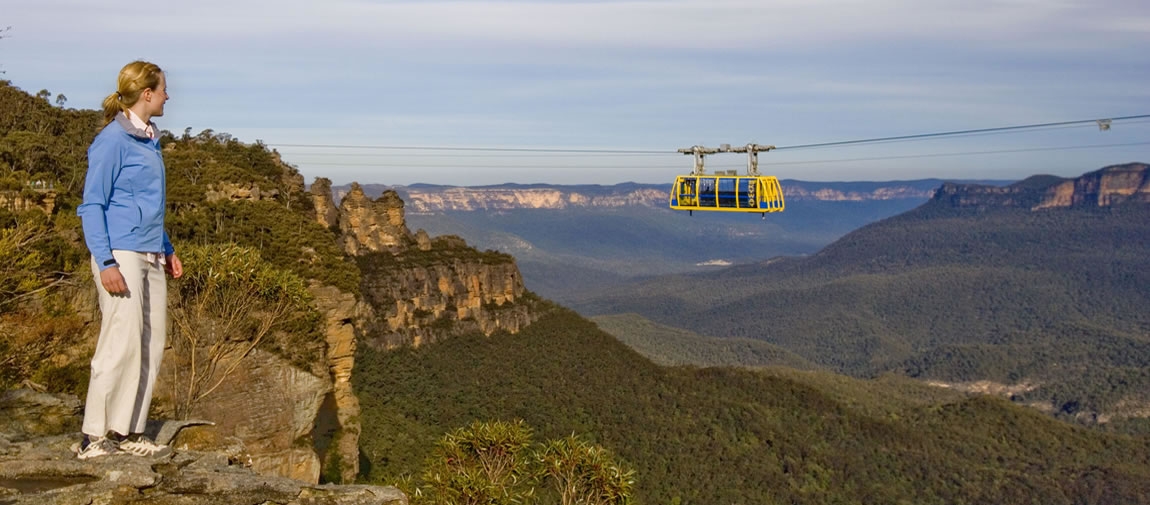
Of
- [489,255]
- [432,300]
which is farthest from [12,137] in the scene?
[489,255]

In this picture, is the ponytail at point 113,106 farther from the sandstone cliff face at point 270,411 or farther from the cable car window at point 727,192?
the cable car window at point 727,192

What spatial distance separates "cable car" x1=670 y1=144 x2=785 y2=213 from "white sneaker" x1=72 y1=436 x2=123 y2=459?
941 inches

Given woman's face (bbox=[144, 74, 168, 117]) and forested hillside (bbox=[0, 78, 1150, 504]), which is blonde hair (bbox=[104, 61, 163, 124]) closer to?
woman's face (bbox=[144, 74, 168, 117])

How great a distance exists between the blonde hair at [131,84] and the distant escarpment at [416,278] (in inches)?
2350

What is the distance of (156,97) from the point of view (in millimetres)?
10773

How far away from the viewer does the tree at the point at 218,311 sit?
19.0 meters

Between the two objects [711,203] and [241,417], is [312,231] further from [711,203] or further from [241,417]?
[241,417]

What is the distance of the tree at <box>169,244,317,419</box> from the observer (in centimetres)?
1903

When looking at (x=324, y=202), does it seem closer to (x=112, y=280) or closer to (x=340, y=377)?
(x=340, y=377)

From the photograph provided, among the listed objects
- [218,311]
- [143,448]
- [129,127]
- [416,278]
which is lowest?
[416,278]

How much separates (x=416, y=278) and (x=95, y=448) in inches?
2703

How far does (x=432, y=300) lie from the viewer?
79812 millimetres

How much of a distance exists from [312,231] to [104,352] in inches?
1076

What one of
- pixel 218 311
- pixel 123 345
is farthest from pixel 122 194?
pixel 218 311
